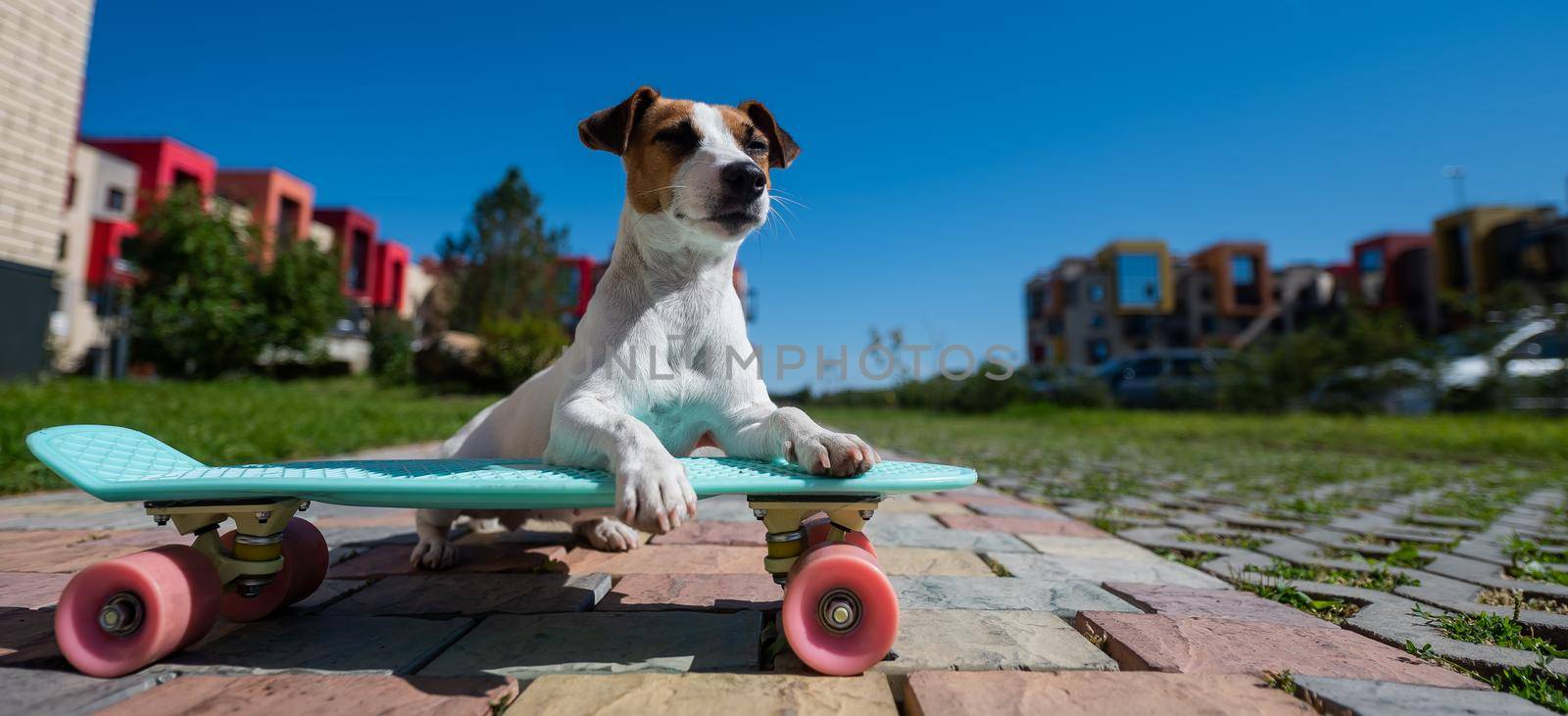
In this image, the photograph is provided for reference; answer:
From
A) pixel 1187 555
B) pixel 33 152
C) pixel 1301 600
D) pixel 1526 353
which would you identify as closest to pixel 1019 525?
pixel 1187 555

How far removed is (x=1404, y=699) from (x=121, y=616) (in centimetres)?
237

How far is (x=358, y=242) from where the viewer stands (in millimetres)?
38094

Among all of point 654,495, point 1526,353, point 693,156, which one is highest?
point 1526,353

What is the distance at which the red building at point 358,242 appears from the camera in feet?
118

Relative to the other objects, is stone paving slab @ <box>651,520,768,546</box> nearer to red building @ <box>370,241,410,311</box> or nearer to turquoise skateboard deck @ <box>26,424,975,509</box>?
turquoise skateboard deck @ <box>26,424,975,509</box>

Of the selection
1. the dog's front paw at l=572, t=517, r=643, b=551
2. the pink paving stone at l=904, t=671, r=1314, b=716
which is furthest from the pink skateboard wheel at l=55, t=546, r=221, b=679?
the pink paving stone at l=904, t=671, r=1314, b=716

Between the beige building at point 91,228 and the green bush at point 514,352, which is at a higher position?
the beige building at point 91,228

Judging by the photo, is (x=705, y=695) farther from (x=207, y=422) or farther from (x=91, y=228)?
(x=91, y=228)

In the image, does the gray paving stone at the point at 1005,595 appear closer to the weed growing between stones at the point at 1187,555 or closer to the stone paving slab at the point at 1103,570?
the stone paving slab at the point at 1103,570

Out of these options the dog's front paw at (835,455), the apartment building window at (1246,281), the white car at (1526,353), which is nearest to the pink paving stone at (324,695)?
the dog's front paw at (835,455)

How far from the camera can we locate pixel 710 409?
6.40 feet

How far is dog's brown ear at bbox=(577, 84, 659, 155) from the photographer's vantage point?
2262 millimetres

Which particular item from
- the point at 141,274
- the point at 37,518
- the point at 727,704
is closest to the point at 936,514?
the point at 727,704

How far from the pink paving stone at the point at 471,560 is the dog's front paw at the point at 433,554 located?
28mm
